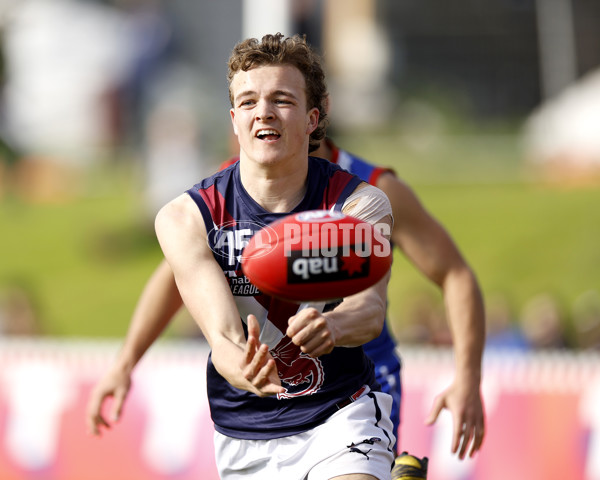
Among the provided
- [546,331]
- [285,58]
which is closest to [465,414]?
[285,58]

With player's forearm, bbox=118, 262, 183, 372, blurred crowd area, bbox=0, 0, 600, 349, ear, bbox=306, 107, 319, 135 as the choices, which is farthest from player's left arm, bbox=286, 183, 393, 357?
blurred crowd area, bbox=0, 0, 600, 349

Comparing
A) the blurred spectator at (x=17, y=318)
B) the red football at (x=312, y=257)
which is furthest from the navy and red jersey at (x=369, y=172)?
the blurred spectator at (x=17, y=318)

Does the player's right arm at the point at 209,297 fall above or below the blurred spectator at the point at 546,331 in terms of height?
below

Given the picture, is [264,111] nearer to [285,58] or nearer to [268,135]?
[268,135]

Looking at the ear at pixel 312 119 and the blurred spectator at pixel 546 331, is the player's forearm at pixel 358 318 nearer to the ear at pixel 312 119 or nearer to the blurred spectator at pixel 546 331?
the ear at pixel 312 119

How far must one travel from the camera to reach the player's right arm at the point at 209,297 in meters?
3.28

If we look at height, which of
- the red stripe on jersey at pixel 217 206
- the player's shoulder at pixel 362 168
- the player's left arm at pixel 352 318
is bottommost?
the player's left arm at pixel 352 318

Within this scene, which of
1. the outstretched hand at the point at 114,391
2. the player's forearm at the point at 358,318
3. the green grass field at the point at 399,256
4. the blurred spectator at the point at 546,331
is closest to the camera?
the player's forearm at the point at 358,318

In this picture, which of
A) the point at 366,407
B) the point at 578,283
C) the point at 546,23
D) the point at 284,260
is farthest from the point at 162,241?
the point at 546,23

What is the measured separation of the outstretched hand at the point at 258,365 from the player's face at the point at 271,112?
0.72 m

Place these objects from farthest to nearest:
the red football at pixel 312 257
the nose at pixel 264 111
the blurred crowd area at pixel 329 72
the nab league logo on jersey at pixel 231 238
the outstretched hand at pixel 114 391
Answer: the blurred crowd area at pixel 329 72 → the outstretched hand at pixel 114 391 → the nab league logo on jersey at pixel 231 238 → the nose at pixel 264 111 → the red football at pixel 312 257

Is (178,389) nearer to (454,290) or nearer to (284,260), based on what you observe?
(454,290)

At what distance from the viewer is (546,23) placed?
32.7 m

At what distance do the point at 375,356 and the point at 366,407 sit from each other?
1.05m
